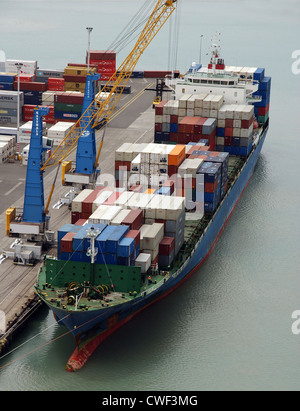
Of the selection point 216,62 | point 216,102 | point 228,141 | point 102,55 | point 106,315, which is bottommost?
point 106,315

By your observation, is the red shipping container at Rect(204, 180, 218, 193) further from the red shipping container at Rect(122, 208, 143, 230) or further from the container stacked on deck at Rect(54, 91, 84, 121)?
→ the container stacked on deck at Rect(54, 91, 84, 121)

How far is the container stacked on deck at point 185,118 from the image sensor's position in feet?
226

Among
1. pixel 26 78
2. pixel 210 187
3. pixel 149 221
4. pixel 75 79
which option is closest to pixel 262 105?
pixel 75 79

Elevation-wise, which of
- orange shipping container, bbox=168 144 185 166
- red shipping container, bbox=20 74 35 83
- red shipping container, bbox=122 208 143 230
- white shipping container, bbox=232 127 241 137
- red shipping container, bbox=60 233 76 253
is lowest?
red shipping container, bbox=60 233 76 253

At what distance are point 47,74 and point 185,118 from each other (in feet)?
125

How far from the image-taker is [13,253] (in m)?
54.8

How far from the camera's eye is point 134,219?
158ft

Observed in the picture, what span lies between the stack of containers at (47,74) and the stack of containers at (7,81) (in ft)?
23.4

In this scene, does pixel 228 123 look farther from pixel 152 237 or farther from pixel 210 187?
pixel 152 237

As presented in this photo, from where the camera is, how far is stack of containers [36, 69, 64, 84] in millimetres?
102562

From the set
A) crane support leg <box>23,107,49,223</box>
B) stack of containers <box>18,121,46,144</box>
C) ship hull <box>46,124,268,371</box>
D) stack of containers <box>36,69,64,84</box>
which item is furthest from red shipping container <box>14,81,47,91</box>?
ship hull <box>46,124,268,371</box>

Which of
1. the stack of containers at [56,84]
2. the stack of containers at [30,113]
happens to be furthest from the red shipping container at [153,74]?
the stack of containers at [30,113]

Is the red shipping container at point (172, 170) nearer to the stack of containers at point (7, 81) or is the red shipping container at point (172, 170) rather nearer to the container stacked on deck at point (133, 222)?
the container stacked on deck at point (133, 222)

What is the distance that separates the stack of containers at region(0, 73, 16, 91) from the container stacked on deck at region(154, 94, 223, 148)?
99.9 feet
